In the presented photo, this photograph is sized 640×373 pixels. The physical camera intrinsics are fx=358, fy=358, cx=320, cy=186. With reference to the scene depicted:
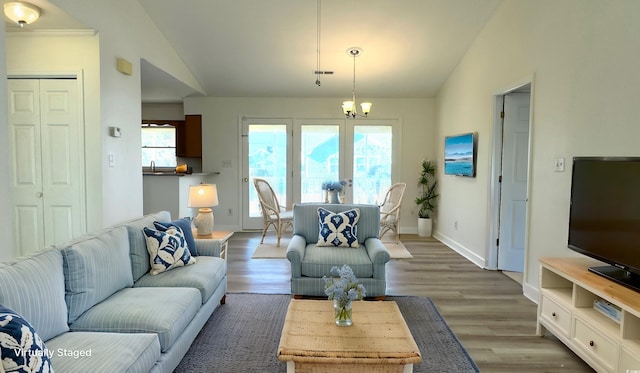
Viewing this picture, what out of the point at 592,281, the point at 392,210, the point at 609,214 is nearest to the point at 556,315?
the point at 592,281

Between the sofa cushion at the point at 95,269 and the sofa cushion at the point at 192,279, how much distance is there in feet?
0.49

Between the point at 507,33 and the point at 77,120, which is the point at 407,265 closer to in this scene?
the point at 507,33

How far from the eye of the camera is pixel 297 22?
452 cm

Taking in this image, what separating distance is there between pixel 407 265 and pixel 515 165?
1792mm

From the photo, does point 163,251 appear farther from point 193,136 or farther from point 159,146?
point 159,146

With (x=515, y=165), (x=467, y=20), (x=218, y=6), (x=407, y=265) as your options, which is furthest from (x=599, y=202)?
(x=218, y=6)

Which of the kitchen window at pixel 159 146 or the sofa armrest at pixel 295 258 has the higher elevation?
the kitchen window at pixel 159 146

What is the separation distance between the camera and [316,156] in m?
6.64

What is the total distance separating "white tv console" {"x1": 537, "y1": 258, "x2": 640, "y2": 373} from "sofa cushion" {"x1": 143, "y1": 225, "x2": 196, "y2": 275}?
283 centimetres

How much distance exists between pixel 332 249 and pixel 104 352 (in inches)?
86.9

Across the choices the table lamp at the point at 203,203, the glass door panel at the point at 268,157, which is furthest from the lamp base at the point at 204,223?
the glass door panel at the point at 268,157

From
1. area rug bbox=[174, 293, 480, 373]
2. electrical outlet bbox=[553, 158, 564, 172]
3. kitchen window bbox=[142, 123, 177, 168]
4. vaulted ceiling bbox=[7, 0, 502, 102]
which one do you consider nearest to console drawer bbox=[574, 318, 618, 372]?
area rug bbox=[174, 293, 480, 373]

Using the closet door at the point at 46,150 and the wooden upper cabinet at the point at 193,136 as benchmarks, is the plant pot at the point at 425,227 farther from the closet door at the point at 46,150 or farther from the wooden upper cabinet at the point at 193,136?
the closet door at the point at 46,150

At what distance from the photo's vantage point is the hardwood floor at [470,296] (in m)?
2.44
